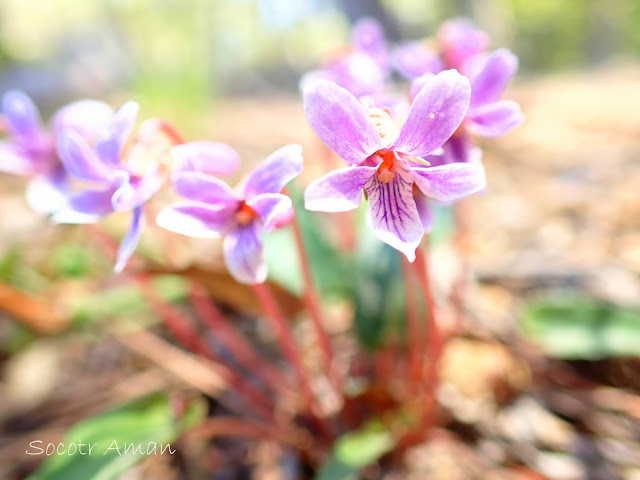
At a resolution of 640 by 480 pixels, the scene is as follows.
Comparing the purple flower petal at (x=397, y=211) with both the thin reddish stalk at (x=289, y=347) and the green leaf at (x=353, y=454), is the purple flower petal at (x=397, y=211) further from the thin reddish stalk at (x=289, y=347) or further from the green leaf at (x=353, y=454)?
the green leaf at (x=353, y=454)

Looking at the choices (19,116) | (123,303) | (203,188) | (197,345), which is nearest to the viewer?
(203,188)

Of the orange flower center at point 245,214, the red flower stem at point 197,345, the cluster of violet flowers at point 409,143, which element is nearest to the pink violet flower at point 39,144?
the red flower stem at point 197,345

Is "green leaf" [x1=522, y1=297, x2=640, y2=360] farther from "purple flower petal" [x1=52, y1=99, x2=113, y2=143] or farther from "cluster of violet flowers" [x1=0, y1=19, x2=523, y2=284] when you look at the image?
"purple flower petal" [x1=52, y1=99, x2=113, y2=143]

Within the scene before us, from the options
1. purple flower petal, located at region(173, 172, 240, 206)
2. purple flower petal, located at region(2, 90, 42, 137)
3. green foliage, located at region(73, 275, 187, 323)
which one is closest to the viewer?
purple flower petal, located at region(173, 172, 240, 206)

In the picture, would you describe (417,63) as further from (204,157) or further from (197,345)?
(197,345)

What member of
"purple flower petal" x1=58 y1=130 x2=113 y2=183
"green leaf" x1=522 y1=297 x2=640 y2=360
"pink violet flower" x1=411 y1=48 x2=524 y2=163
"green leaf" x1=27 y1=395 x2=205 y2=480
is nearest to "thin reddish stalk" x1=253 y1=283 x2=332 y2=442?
"green leaf" x1=27 y1=395 x2=205 y2=480

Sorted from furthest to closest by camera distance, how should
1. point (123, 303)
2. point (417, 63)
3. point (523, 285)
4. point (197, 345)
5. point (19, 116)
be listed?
point (523, 285) < point (123, 303) < point (197, 345) < point (19, 116) < point (417, 63)

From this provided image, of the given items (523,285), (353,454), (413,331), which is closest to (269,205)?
(353,454)
